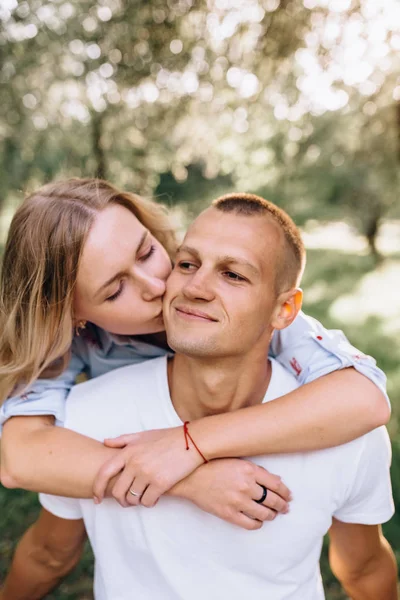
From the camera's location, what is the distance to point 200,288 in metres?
2.03

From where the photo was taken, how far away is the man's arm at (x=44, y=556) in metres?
2.30

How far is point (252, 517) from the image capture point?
6.29 ft

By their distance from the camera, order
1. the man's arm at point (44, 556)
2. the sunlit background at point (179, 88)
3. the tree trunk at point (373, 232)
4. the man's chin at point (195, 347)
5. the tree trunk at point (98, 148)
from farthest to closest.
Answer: the tree trunk at point (373, 232) < the tree trunk at point (98, 148) < the sunlit background at point (179, 88) < the man's arm at point (44, 556) < the man's chin at point (195, 347)

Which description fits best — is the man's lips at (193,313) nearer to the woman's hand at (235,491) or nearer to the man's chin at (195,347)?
the man's chin at (195,347)

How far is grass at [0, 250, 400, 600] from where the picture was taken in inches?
137

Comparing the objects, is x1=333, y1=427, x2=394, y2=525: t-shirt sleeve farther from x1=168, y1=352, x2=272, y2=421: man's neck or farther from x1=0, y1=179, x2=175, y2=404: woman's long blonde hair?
x1=0, y1=179, x2=175, y2=404: woman's long blonde hair

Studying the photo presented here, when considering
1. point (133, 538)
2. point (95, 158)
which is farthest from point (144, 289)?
point (95, 158)

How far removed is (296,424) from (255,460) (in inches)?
9.7

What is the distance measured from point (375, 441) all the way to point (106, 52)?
12.0ft

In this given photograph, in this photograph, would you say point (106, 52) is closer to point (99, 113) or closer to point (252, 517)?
point (99, 113)

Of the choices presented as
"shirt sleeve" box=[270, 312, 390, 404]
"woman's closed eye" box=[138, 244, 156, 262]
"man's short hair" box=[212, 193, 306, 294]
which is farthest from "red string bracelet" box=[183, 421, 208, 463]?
"woman's closed eye" box=[138, 244, 156, 262]

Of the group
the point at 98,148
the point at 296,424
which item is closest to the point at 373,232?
the point at 98,148

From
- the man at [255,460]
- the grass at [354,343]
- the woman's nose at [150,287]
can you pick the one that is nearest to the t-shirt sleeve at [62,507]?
the man at [255,460]

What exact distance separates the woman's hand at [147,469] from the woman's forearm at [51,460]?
7 centimetres
